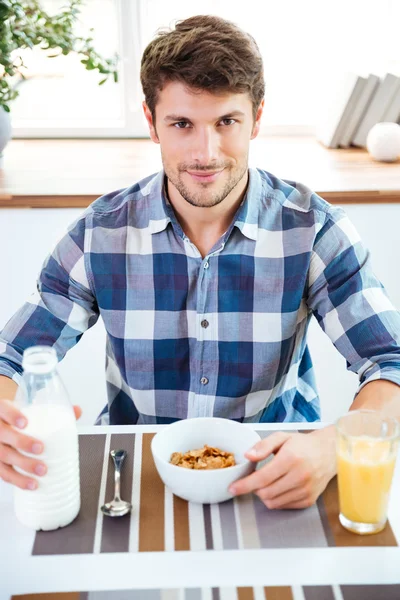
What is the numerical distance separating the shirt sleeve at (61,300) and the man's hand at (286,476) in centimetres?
55

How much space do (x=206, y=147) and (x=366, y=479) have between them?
65 cm

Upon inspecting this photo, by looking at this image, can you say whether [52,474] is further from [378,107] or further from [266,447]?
[378,107]

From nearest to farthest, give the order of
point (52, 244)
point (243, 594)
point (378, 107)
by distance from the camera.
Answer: point (243, 594) < point (52, 244) < point (378, 107)

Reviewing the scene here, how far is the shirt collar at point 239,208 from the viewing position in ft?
4.50

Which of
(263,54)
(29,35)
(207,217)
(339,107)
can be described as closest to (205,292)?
(207,217)

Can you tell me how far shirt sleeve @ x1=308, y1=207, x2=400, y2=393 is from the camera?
4.16 feet

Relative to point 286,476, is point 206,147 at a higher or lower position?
higher

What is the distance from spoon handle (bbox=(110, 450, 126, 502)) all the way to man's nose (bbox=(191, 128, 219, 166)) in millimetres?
527

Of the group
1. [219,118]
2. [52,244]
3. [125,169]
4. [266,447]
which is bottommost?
[52,244]

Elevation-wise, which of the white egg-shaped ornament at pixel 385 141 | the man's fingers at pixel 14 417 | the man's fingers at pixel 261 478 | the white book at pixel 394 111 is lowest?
the white egg-shaped ornament at pixel 385 141

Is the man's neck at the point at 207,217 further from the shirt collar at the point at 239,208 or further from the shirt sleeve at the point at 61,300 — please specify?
the shirt sleeve at the point at 61,300

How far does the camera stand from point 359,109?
2443mm

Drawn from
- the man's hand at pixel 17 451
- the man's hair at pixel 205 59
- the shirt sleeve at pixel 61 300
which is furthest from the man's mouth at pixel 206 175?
the man's hand at pixel 17 451

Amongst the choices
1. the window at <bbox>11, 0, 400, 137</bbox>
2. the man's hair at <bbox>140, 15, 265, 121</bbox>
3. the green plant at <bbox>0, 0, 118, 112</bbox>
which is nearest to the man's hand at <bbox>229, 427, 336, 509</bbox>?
the man's hair at <bbox>140, 15, 265, 121</bbox>
